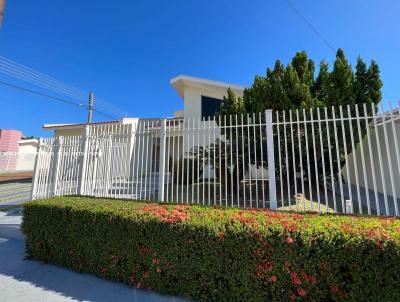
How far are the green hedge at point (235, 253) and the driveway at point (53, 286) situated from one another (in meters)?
0.13

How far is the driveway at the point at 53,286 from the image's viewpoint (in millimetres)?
3109

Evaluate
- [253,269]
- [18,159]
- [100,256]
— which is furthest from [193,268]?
[18,159]

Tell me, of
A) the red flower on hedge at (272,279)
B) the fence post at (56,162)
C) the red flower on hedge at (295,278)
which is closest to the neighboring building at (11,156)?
the fence post at (56,162)

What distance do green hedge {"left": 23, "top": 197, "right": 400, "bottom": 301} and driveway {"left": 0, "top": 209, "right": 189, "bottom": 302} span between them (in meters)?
0.13

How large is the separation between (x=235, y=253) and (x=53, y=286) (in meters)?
2.68

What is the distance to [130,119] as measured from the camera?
46.0 ft

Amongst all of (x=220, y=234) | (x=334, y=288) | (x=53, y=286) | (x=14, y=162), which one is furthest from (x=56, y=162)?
(x=14, y=162)

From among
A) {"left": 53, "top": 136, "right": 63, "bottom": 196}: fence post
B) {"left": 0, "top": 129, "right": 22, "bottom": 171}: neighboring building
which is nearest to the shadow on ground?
{"left": 53, "top": 136, "right": 63, "bottom": 196}: fence post

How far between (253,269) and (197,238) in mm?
Answer: 715

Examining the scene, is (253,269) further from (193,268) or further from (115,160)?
(115,160)

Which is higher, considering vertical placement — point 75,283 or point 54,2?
point 54,2

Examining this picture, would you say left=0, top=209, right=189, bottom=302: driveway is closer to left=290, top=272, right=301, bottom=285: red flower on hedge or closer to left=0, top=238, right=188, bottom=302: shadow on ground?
left=0, top=238, right=188, bottom=302: shadow on ground

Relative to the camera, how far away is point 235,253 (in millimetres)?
2742

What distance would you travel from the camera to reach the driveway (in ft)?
10.2
